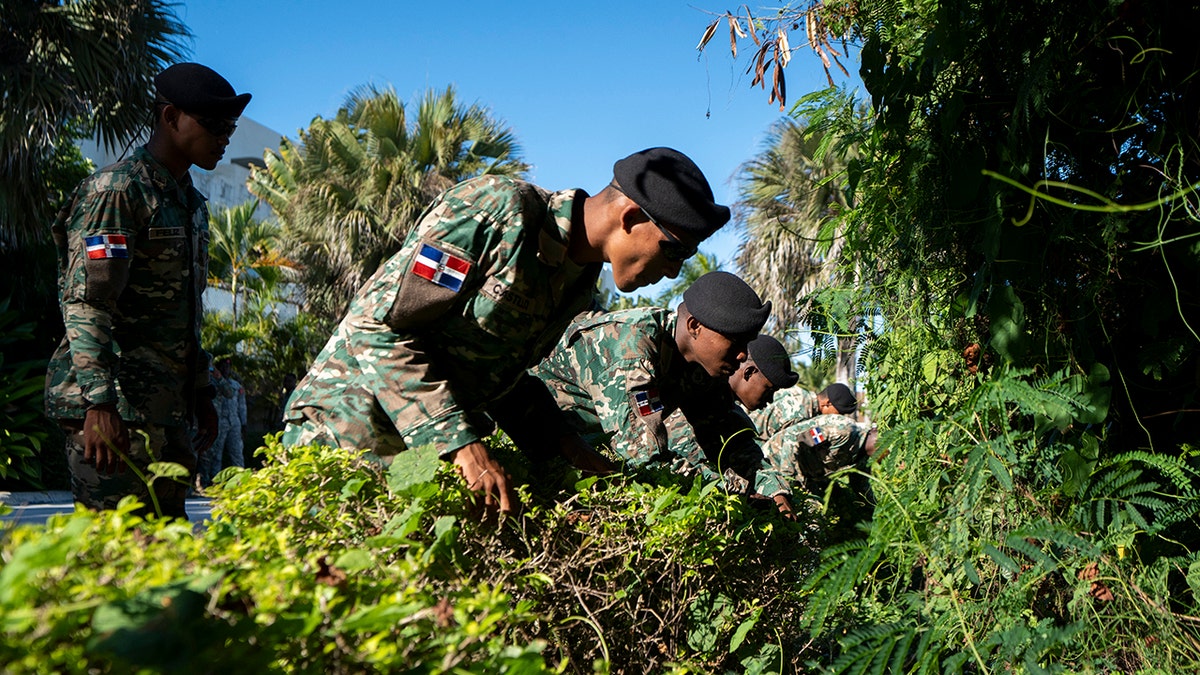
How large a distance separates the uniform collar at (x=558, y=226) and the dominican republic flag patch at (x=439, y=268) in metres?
0.28

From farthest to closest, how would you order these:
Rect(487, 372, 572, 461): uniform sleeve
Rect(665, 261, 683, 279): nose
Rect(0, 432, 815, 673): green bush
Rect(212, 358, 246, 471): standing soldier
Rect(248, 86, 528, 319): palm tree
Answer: Rect(248, 86, 528, 319): palm tree → Rect(212, 358, 246, 471): standing soldier → Rect(487, 372, 572, 461): uniform sleeve → Rect(665, 261, 683, 279): nose → Rect(0, 432, 815, 673): green bush

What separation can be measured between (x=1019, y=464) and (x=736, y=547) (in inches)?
32.1

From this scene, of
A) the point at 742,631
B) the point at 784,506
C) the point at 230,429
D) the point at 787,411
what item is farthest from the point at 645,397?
the point at 230,429

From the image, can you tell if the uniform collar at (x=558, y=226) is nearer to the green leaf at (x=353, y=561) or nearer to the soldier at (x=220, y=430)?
the green leaf at (x=353, y=561)

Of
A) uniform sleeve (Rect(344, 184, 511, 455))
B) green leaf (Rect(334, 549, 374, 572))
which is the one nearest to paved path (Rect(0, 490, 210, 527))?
uniform sleeve (Rect(344, 184, 511, 455))

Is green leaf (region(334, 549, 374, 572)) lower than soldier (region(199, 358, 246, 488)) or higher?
higher

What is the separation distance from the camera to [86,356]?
307 cm

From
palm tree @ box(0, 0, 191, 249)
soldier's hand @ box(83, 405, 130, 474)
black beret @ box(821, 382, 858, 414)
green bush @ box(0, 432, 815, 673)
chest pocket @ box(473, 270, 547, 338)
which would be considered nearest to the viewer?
green bush @ box(0, 432, 815, 673)

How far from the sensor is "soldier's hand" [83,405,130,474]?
3041 millimetres

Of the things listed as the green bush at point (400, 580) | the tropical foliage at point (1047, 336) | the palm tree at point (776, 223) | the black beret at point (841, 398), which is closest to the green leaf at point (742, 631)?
the green bush at point (400, 580)

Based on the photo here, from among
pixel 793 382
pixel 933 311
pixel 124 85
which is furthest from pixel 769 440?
pixel 124 85

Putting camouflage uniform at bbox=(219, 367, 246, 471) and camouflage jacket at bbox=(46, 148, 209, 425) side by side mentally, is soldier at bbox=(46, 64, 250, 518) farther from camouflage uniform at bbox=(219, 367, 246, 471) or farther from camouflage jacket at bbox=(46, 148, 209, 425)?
camouflage uniform at bbox=(219, 367, 246, 471)

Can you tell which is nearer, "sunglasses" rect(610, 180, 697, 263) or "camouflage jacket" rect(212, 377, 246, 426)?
"sunglasses" rect(610, 180, 697, 263)

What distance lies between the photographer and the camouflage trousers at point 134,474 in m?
3.19
